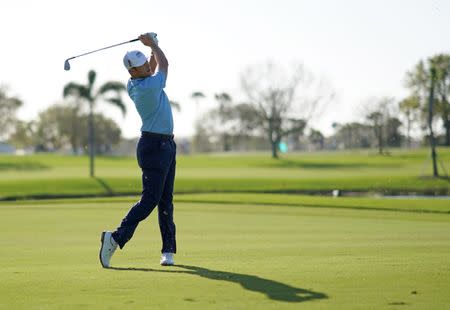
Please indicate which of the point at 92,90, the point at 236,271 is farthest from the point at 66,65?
the point at 92,90

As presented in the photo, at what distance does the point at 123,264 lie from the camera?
882 centimetres

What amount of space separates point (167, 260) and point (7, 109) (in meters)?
115

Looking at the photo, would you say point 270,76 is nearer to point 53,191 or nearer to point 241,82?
point 241,82

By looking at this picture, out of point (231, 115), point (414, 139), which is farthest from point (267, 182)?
point (231, 115)

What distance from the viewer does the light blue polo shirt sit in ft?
29.3

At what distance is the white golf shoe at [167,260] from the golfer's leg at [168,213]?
0.17 meters

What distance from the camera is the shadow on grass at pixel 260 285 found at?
21.0 feet

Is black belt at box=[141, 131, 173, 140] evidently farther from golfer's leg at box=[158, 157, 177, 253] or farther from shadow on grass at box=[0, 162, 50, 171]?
shadow on grass at box=[0, 162, 50, 171]

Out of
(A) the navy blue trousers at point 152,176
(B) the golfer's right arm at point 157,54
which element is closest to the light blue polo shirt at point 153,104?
(A) the navy blue trousers at point 152,176

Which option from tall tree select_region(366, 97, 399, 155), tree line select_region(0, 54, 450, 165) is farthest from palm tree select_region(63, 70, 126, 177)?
tall tree select_region(366, 97, 399, 155)

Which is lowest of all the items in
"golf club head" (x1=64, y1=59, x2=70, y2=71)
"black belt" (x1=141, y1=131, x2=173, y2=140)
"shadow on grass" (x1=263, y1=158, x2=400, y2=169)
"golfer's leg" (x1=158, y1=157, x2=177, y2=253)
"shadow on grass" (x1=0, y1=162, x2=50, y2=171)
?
"shadow on grass" (x1=263, y1=158, x2=400, y2=169)

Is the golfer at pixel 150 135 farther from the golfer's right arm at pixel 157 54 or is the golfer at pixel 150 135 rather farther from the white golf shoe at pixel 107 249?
the golfer's right arm at pixel 157 54

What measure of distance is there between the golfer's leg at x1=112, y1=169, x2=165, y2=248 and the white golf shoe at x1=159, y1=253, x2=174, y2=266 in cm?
47

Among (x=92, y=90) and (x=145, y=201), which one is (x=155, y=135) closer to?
(x=145, y=201)
